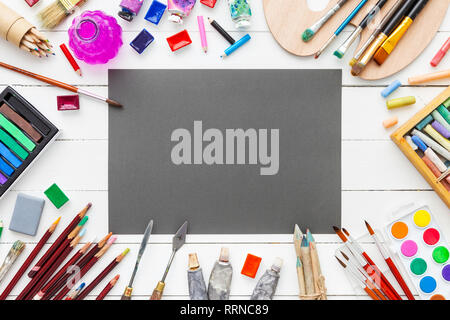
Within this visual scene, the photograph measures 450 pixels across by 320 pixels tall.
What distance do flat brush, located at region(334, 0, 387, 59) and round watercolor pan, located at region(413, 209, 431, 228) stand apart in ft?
1.41

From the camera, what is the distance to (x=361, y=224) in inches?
37.7

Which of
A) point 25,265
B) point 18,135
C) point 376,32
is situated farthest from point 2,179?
point 376,32

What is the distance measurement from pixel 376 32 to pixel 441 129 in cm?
27

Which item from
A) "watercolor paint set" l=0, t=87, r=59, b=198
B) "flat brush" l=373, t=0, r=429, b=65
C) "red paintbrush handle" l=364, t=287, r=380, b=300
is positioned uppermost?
"flat brush" l=373, t=0, r=429, b=65

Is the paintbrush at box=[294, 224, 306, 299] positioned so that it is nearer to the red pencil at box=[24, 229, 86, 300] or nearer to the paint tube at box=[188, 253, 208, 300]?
the paint tube at box=[188, 253, 208, 300]

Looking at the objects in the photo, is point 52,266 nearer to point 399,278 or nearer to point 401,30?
point 399,278

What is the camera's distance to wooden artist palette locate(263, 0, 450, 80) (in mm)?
914

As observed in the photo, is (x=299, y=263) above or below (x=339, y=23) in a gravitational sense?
below

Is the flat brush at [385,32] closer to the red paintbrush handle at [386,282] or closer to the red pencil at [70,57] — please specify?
the red paintbrush handle at [386,282]

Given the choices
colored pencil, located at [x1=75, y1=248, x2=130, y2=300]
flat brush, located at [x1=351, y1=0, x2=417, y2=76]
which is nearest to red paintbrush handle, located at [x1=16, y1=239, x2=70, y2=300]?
colored pencil, located at [x1=75, y1=248, x2=130, y2=300]

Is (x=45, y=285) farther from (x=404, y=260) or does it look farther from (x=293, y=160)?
(x=404, y=260)

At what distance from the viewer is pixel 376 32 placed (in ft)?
2.97

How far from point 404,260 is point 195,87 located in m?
0.67
